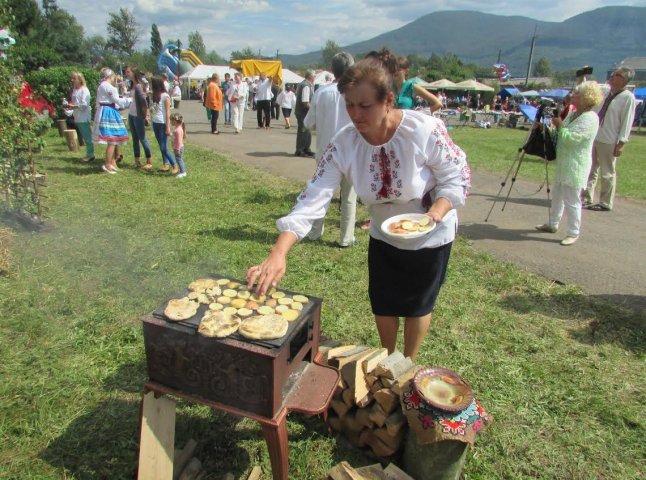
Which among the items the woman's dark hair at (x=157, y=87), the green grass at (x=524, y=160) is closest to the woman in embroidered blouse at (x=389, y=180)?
the green grass at (x=524, y=160)

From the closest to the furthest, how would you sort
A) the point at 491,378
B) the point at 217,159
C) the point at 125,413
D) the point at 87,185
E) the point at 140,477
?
the point at 140,477
the point at 125,413
the point at 491,378
the point at 87,185
the point at 217,159

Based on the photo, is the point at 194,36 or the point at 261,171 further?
the point at 194,36

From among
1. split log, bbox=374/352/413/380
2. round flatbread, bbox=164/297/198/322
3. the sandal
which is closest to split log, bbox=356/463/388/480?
split log, bbox=374/352/413/380

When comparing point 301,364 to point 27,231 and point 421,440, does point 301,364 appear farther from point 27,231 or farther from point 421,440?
point 27,231

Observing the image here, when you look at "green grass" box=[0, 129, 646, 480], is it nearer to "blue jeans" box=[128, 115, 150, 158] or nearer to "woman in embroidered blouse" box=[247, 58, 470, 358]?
"woman in embroidered blouse" box=[247, 58, 470, 358]

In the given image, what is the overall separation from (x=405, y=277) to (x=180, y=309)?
1.22 m

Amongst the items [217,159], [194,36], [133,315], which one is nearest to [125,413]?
[133,315]

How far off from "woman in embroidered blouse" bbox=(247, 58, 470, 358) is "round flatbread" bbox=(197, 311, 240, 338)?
20cm

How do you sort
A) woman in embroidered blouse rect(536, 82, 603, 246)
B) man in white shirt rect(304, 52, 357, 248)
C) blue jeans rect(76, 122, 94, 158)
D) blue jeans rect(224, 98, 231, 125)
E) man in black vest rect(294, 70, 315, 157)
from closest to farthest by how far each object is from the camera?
1. man in white shirt rect(304, 52, 357, 248)
2. woman in embroidered blouse rect(536, 82, 603, 246)
3. blue jeans rect(76, 122, 94, 158)
4. man in black vest rect(294, 70, 315, 157)
5. blue jeans rect(224, 98, 231, 125)

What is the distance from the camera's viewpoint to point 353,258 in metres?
4.82

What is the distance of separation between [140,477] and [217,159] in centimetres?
848

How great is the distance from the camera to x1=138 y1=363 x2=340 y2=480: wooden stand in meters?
1.96

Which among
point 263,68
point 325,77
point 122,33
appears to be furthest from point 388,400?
point 122,33

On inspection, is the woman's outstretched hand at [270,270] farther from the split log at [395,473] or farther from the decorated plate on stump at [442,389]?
the split log at [395,473]
